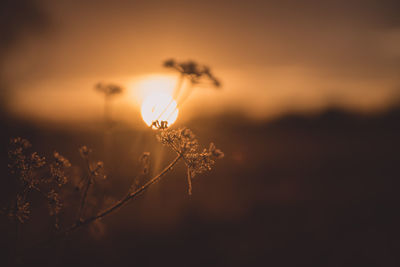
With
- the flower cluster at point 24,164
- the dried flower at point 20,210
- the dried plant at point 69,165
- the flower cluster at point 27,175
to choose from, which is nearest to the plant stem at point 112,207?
the dried plant at point 69,165

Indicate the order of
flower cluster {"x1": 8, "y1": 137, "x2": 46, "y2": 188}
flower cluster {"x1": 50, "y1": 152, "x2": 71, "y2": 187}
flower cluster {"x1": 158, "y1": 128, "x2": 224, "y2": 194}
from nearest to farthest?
1. flower cluster {"x1": 8, "y1": 137, "x2": 46, "y2": 188}
2. flower cluster {"x1": 50, "y1": 152, "x2": 71, "y2": 187}
3. flower cluster {"x1": 158, "y1": 128, "x2": 224, "y2": 194}

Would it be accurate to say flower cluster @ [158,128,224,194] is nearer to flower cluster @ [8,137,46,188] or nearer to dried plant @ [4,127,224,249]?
dried plant @ [4,127,224,249]

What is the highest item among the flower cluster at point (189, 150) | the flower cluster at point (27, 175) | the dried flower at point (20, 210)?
the flower cluster at point (189, 150)

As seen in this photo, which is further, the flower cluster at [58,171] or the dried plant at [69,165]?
the flower cluster at [58,171]

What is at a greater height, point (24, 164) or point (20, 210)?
point (24, 164)

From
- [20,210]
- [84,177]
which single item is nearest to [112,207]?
[84,177]

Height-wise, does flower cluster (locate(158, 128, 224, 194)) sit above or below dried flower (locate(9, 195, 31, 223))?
above

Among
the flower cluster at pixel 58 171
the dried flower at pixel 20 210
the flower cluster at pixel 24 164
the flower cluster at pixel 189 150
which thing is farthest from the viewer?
the flower cluster at pixel 189 150

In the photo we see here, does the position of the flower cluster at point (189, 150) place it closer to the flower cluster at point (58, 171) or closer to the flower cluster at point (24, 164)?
the flower cluster at point (58, 171)

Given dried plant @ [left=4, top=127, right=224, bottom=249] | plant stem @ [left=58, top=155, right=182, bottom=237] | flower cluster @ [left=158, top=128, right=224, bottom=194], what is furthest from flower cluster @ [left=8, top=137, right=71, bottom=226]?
flower cluster @ [left=158, top=128, right=224, bottom=194]

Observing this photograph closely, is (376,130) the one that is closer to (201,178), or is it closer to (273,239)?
(201,178)

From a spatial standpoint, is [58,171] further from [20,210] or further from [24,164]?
[20,210]

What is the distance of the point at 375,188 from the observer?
10453 millimetres

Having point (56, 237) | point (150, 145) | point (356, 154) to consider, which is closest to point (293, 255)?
point (150, 145)
